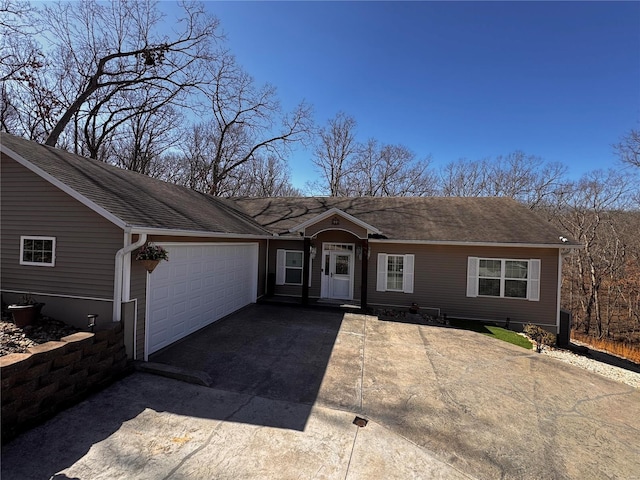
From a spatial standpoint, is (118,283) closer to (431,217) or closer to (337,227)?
(337,227)

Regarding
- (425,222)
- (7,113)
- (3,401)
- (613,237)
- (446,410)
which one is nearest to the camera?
(3,401)

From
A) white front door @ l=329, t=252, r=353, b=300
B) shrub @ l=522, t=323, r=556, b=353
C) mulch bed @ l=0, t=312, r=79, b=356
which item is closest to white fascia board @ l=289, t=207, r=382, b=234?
white front door @ l=329, t=252, r=353, b=300

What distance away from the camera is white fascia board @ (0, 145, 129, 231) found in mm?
5086

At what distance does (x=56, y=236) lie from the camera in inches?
222

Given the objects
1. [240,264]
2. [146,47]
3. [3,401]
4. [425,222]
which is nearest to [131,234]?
[3,401]

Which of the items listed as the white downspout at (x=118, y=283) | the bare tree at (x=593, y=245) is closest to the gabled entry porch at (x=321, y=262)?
the white downspout at (x=118, y=283)

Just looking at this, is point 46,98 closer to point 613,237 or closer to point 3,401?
point 3,401

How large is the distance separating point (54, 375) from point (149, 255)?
2136 mm

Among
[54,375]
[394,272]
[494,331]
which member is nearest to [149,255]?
[54,375]

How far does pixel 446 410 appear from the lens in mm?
4582

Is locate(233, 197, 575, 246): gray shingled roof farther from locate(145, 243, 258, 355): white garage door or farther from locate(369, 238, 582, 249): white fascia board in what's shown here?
locate(145, 243, 258, 355): white garage door

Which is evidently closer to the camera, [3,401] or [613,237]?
[3,401]

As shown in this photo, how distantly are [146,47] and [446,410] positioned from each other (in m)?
19.4

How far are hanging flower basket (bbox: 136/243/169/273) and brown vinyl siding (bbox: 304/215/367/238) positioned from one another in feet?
19.4
